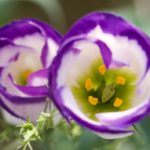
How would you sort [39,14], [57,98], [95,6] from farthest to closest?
1. [95,6]
2. [39,14]
3. [57,98]

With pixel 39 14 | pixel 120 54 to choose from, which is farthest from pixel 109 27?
pixel 39 14

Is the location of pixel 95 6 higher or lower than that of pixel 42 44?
lower

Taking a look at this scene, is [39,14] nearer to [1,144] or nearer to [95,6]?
[95,6]

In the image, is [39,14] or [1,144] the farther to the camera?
[39,14]
